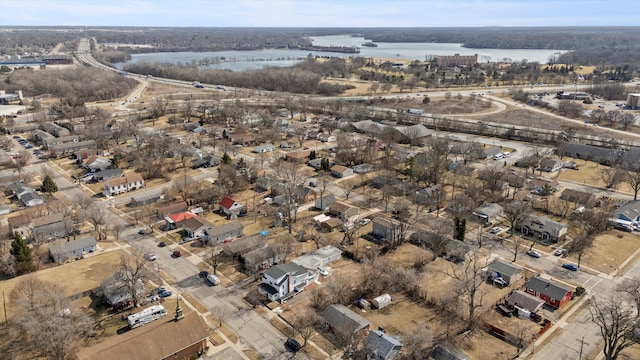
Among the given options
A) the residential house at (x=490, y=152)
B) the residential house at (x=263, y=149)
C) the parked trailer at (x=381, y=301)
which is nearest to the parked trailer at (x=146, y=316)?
the parked trailer at (x=381, y=301)

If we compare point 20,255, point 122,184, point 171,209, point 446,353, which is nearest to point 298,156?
point 171,209

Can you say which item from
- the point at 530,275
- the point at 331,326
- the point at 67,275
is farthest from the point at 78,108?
the point at 530,275

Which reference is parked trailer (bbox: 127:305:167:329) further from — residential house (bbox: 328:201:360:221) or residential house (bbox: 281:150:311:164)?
residential house (bbox: 281:150:311:164)

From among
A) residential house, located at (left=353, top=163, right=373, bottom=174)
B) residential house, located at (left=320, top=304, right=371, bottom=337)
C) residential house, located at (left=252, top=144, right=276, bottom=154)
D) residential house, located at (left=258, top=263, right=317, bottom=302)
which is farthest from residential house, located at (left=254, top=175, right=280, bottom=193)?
residential house, located at (left=320, top=304, right=371, bottom=337)

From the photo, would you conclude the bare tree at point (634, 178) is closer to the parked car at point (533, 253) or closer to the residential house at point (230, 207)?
the parked car at point (533, 253)

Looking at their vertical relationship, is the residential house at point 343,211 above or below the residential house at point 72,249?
Answer: above

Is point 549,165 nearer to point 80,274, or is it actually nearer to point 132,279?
point 132,279
